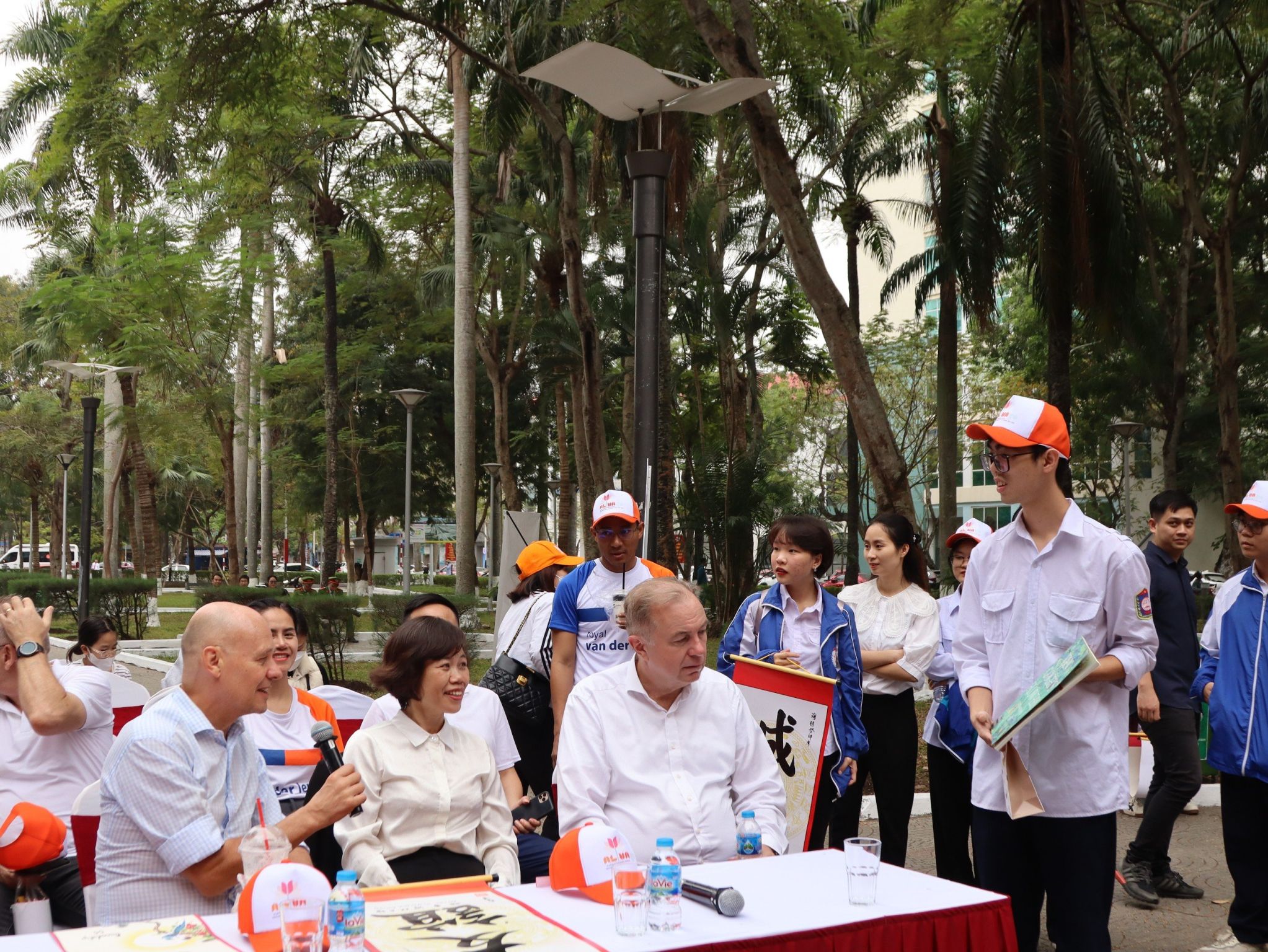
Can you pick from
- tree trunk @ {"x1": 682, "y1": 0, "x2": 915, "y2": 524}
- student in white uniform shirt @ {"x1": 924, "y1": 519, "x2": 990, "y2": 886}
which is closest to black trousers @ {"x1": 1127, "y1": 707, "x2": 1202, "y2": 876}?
student in white uniform shirt @ {"x1": 924, "y1": 519, "x2": 990, "y2": 886}

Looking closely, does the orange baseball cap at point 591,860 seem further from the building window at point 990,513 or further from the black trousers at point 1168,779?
the building window at point 990,513

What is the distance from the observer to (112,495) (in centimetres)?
3475

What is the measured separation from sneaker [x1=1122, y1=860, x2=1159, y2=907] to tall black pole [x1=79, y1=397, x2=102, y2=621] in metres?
16.9

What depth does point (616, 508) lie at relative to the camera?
5973 mm

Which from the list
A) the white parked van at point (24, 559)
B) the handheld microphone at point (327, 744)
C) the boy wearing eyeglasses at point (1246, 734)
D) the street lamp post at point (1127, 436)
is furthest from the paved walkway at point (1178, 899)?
the white parked van at point (24, 559)

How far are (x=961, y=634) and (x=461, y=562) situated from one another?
18.9 metres

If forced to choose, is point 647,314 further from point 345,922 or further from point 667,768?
point 345,922

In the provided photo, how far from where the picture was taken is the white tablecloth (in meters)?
2.86

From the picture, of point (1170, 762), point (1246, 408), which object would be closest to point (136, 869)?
point (1170, 762)

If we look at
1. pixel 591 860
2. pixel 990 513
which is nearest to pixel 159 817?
pixel 591 860

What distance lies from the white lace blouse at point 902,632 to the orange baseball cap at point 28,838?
3411 millimetres

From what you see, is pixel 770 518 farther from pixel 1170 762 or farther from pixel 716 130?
pixel 1170 762

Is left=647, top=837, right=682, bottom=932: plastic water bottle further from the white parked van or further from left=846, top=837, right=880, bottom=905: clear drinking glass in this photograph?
the white parked van

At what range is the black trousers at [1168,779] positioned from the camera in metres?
6.38
